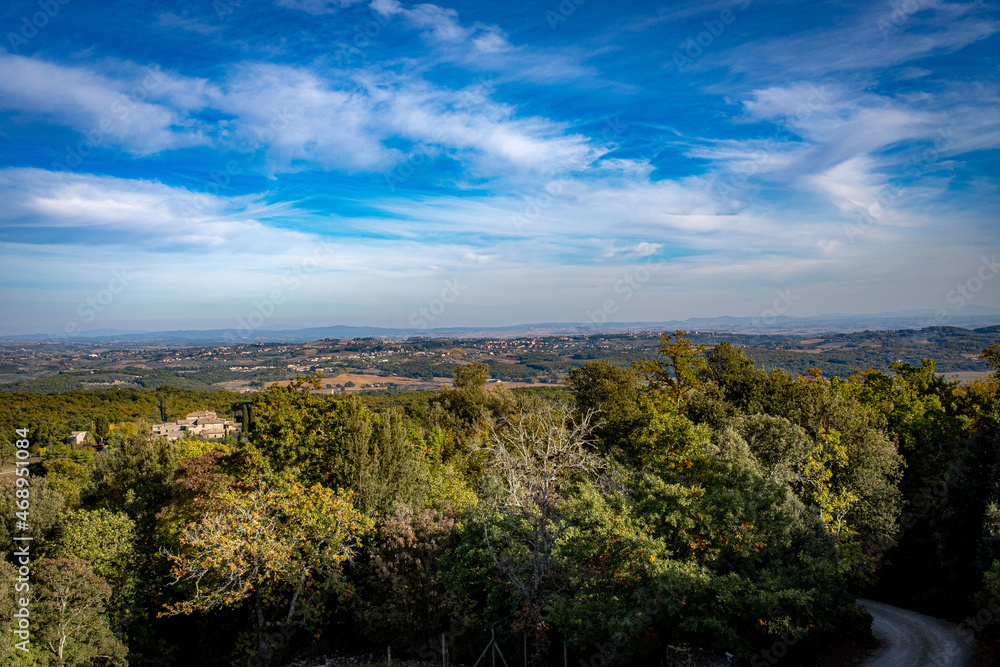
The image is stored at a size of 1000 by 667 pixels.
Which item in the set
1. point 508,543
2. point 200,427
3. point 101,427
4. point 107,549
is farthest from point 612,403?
point 101,427

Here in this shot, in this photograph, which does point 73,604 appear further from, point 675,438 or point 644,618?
point 675,438

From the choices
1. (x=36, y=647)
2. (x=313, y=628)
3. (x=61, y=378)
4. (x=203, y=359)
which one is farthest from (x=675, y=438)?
(x=203, y=359)

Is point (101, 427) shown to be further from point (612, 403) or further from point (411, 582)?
point (411, 582)

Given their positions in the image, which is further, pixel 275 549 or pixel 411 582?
pixel 411 582

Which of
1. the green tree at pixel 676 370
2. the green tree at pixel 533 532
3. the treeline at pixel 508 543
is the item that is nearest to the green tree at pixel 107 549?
the treeline at pixel 508 543

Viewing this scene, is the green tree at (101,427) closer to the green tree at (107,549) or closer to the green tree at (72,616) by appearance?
the green tree at (107,549)

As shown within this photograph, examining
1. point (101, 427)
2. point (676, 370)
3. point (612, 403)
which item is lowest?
point (101, 427)
